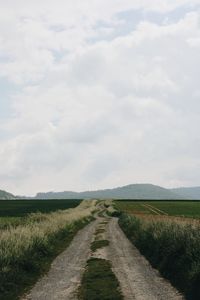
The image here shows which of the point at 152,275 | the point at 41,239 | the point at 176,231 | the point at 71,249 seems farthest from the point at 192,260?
the point at 71,249

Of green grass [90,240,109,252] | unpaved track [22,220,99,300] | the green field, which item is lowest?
unpaved track [22,220,99,300]

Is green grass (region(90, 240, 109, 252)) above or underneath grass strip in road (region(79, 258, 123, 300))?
above

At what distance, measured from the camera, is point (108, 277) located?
73.6 ft

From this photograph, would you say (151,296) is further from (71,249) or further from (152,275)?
(71,249)

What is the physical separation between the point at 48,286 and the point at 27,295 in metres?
2.04

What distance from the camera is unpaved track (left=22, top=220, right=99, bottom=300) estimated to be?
1909cm

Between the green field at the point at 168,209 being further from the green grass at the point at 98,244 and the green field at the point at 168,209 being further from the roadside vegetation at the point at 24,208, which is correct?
the green grass at the point at 98,244

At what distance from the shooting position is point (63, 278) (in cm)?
2312

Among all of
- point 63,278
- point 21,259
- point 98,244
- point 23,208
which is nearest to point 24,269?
point 21,259

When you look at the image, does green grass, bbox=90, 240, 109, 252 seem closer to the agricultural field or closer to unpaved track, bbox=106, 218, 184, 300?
unpaved track, bbox=106, 218, 184, 300

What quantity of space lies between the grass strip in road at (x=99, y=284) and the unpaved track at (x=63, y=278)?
0.40 m

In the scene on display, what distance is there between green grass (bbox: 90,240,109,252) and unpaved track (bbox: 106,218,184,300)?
2293 millimetres

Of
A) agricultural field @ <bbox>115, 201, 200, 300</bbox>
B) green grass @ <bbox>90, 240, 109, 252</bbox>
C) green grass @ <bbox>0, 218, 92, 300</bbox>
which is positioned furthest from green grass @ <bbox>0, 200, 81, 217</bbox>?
agricultural field @ <bbox>115, 201, 200, 300</bbox>

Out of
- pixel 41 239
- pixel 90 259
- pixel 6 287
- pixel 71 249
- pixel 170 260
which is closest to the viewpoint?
pixel 6 287
